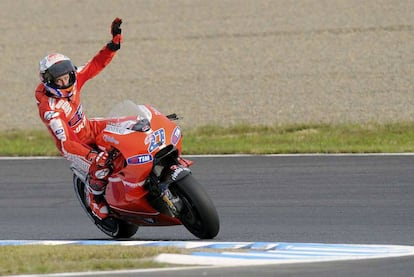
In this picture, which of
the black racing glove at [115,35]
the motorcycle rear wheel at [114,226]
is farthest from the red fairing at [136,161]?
the black racing glove at [115,35]

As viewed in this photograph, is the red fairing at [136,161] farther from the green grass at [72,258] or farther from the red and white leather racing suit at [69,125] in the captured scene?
the green grass at [72,258]

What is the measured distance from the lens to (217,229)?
8.74 m

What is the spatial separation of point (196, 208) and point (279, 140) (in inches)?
316

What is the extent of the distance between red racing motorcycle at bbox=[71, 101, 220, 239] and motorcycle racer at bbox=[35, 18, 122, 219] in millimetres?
178

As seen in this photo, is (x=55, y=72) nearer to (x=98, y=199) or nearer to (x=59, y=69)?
(x=59, y=69)

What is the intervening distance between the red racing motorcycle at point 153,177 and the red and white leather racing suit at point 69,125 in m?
0.28

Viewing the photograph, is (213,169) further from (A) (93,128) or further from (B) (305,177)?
(A) (93,128)

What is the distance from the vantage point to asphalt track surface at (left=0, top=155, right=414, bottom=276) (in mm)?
8602

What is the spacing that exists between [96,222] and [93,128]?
847mm

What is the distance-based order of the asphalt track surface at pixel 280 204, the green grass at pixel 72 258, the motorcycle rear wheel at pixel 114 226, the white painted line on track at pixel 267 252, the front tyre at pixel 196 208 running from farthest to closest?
the motorcycle rear wheel at pixel 114 226, the asphalt track surface at pixel 280 204, the front tyre at pixel 196 208, the white painted line on track at pixel 267 252, the green grass at pixel 72 258

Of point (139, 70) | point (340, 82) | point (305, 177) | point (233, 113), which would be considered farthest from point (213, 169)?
point (139, 70)

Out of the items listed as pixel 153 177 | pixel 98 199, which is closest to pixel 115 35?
pixel 98 199

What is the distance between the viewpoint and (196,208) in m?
8.51

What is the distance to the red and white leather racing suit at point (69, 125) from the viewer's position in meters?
9.23
